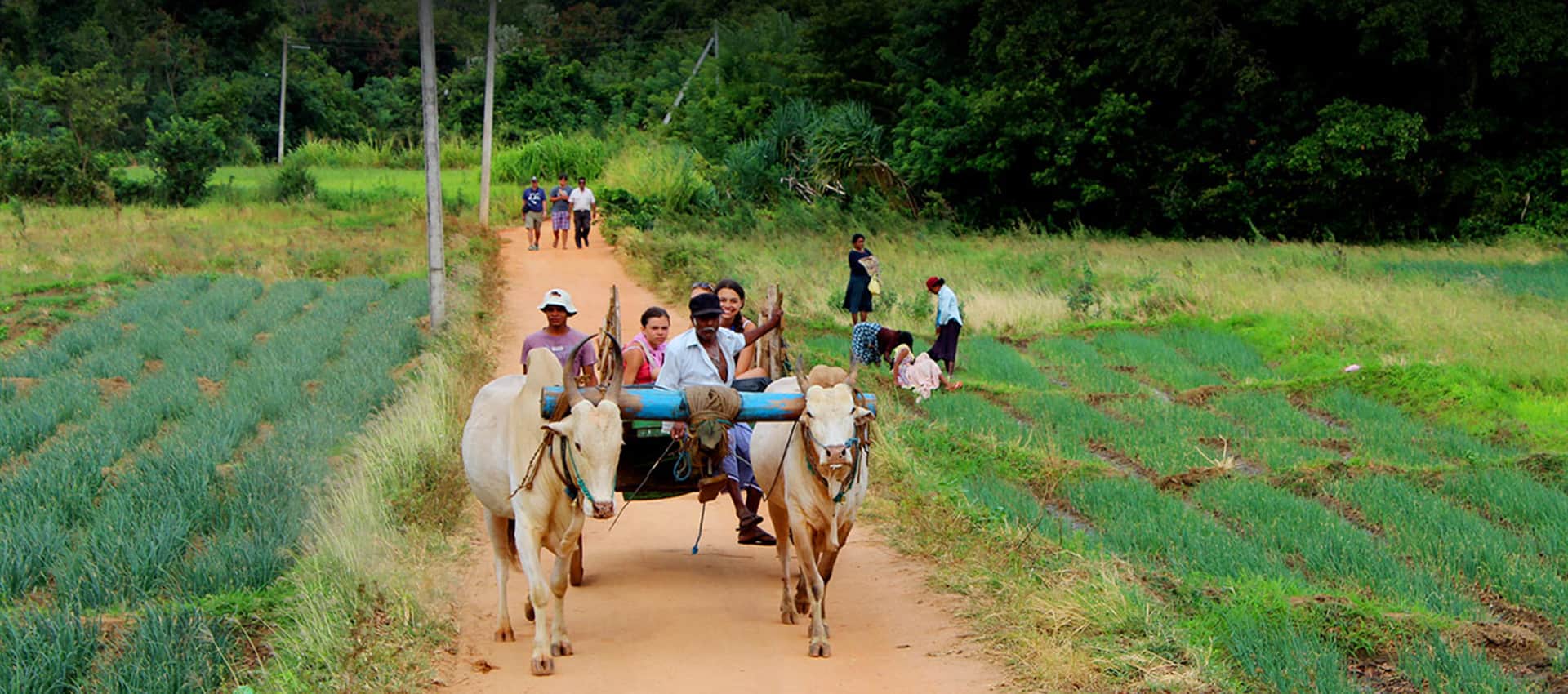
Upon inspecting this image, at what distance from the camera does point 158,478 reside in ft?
26.8

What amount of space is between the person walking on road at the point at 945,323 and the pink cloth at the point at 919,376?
75 centimetres

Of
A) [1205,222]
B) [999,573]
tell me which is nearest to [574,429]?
[999,573]

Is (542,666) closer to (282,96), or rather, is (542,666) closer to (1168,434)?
(1168,434)

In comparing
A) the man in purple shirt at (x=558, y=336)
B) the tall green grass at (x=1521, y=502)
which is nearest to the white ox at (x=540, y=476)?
the man in purple shirt at (x=558, y=336)

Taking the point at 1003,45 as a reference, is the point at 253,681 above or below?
below

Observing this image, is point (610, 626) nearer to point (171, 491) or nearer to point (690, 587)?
point (690, 587)

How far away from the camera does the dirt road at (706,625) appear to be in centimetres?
560

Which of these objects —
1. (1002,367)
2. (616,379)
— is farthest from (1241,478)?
(616,379)

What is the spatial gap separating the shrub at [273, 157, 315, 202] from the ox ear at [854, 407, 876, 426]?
2824cm

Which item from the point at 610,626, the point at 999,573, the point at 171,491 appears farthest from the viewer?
the point at 171,491

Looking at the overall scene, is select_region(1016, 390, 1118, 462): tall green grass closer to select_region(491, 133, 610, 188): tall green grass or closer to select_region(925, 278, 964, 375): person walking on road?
select_region(925, 278, 964, 375): person walking on road

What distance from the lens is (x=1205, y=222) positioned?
2877 centimetres

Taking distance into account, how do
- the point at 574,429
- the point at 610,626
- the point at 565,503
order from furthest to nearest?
1. the point at 610,626
2. the point at 565,503
3. the point at 574,429

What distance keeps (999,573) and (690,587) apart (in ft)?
4.85
